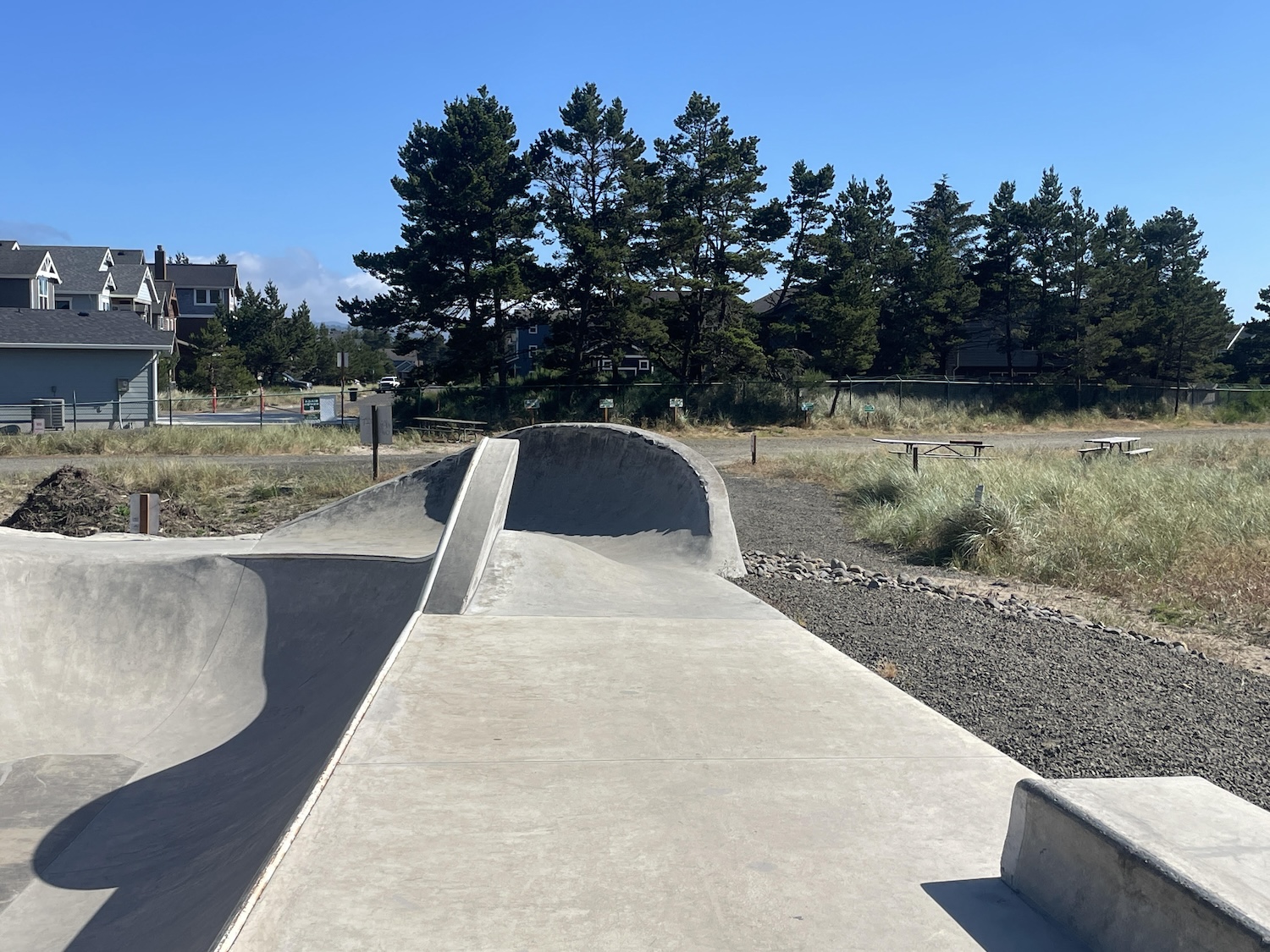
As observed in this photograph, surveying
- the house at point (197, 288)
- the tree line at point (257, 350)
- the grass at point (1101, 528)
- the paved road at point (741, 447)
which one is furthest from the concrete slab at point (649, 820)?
the house at point (197, 288)

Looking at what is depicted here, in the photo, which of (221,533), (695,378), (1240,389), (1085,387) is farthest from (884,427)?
(221,533)

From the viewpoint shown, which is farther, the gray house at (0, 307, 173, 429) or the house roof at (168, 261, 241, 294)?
the house roof at (168, 261, 241, 294)

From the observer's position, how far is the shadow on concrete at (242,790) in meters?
4.07

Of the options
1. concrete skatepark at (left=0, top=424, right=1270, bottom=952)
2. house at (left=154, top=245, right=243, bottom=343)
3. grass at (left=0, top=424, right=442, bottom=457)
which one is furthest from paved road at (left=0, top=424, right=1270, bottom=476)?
house at (left=154, top=245, right=243, bottom=343)

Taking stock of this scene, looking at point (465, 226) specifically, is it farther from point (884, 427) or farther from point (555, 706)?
point (555, 706)

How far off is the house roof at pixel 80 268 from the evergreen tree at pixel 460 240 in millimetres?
27622

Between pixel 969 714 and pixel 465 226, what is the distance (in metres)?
28.7

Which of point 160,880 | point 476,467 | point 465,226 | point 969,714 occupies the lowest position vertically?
point 160,880

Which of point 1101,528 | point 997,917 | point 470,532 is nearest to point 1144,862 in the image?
point 997,917

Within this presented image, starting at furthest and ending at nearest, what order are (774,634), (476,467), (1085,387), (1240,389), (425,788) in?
1. (1240,389)
2. (1085,387)
3. (476,467)
4. (774,634)
5. (425,788)

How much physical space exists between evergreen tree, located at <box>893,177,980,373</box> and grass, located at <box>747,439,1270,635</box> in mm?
27363

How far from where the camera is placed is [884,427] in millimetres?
36344

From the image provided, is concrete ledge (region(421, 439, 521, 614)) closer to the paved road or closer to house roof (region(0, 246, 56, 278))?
the paved road

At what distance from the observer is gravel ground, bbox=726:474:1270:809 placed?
5.05 meters
